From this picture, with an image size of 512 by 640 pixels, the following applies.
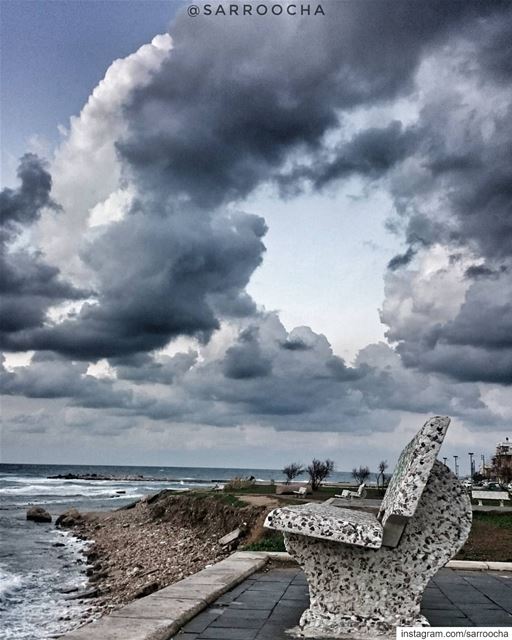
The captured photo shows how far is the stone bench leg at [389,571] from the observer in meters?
4.92

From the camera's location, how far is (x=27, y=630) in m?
11.0

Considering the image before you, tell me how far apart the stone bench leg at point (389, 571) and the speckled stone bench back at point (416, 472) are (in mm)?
237

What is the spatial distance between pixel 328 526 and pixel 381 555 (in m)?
0.48

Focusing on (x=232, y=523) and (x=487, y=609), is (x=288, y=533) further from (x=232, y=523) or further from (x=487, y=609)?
(x=232, y=523)

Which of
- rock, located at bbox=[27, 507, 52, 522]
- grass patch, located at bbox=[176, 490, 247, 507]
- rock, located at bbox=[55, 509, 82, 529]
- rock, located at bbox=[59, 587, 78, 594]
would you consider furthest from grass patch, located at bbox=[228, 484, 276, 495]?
rock, located at bbox=[59, 587, 78, 594]

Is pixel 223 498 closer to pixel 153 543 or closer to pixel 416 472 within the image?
pixel 153 543

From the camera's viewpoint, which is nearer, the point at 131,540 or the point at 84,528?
the point at 131,540

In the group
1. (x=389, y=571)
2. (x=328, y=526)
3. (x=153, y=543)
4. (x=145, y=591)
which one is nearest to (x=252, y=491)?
(x=153, y=543)

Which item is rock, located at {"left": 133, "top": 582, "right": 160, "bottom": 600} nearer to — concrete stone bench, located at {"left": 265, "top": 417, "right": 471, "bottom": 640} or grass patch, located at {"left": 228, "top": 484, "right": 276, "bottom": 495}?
concrete stone bench, located at {"left": 265, "top": 417, "right": 471, "bottom": 640}

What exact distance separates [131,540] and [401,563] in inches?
813

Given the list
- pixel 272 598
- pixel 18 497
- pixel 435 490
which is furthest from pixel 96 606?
pixel 18 497

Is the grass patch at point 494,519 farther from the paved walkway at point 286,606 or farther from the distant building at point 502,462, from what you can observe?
the distant building at point 502,462

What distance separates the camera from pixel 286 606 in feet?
19.9

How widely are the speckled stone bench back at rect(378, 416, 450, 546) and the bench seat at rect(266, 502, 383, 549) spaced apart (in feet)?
0.56
